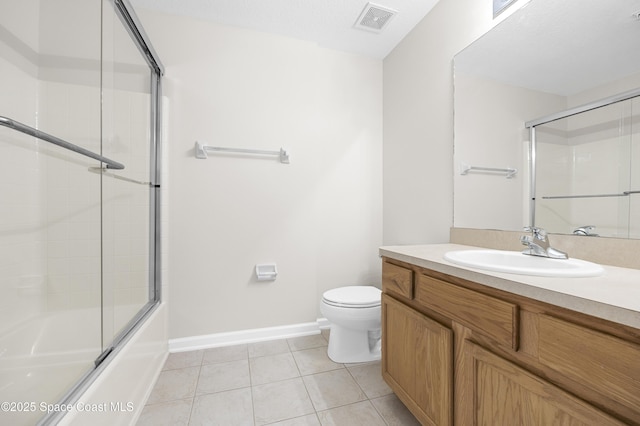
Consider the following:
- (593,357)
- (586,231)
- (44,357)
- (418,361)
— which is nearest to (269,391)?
(418,361)

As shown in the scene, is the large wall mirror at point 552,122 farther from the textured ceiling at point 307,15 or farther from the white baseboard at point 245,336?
the white baseboard at point 245,336

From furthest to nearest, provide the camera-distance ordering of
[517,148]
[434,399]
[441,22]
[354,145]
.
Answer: [354,145] < [441,22] < [517,148] < [434,399]

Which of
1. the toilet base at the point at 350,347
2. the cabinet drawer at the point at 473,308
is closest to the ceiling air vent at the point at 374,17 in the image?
the cabinet drawer at the point at 473,308

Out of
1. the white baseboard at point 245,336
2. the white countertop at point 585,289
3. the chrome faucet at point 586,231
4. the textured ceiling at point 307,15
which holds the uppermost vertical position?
the textured ceiling at point 307,15

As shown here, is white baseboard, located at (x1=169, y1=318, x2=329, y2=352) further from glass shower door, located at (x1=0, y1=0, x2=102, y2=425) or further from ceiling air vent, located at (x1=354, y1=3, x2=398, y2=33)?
ceiling air vent, located at (x1=354, y1=3, x2=398, y2=33)

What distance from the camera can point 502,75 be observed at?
1.27 meters

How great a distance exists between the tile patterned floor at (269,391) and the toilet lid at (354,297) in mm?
398

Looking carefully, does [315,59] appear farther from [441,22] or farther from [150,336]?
[150,336]

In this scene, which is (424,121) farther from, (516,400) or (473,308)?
(516,400)

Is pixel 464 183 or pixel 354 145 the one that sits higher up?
pixel 354 145

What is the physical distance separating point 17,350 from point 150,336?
58 centimetres

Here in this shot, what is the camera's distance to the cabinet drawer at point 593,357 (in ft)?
1.53

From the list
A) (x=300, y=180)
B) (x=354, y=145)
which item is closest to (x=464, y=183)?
(x=354, y=145)

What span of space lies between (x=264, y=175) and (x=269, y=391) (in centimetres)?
→ 136
